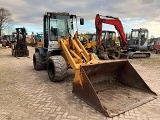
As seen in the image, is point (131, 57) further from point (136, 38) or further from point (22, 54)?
point (22, 54)

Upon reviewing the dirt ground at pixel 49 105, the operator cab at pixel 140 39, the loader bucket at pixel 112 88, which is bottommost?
the dirt ground at pixel 49 105

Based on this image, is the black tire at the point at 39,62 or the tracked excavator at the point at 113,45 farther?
the tracked excavator at the point at 113,45

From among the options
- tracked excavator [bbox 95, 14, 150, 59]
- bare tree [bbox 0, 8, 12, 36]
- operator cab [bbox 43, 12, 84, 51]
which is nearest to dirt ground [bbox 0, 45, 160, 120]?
operator cab [bbox 43, 12, 84, 51]

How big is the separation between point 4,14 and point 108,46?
44.6 metres

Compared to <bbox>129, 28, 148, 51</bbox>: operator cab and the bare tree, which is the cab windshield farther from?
the bare tree

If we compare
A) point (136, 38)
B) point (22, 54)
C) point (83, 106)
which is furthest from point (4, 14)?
point (83, 106)

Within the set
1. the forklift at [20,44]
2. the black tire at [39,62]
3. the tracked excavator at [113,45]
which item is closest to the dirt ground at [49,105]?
the black tire at [39,62]

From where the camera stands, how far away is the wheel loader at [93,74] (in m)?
4.90

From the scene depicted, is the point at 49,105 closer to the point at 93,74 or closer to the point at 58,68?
the point at 93,74

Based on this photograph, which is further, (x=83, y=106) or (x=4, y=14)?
(x=4, y=14)

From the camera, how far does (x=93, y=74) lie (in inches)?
232

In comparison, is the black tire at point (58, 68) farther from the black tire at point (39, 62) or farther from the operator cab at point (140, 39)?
the operator cab at point (140, 39)

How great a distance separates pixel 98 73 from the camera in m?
6.01

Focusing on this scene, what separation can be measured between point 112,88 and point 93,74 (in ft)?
2.36
